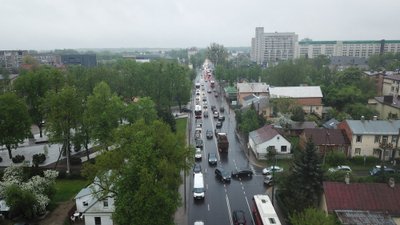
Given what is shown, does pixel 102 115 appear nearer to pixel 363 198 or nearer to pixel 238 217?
pixel 238 217

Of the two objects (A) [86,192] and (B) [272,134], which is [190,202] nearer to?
(A) [86,192]

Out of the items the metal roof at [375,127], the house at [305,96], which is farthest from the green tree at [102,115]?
the house at [305,96]

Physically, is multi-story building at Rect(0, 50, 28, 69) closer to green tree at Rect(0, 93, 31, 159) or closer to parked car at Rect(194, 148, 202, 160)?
green tree at Rect(0, 93, 31, 159)

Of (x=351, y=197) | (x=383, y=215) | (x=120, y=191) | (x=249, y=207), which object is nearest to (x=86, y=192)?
(x=120, y=191)

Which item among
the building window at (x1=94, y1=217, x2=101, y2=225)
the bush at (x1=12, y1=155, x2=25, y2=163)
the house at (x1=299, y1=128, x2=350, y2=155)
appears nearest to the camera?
the building window at (x1=94, y1=217, x2=101, y2=225)

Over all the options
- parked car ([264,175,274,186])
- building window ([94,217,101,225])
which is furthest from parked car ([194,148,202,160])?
building window ([94,217,101,225])

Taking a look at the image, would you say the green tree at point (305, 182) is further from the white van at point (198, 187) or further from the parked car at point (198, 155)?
the parked car at point (198, 155)

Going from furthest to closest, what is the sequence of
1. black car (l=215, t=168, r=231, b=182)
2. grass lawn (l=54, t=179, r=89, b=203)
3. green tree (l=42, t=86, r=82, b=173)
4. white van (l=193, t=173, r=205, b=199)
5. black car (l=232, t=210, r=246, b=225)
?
green tree (l=42, t=86, r=82, b=173)
black car (l=215, t=168, r=231, b=182)
grass lawn (l=54, t=179, r=89, b=203)
white van (l=193, t=173, r=205, b=199)
black car (l=232, t=210, r=246, b=225)
